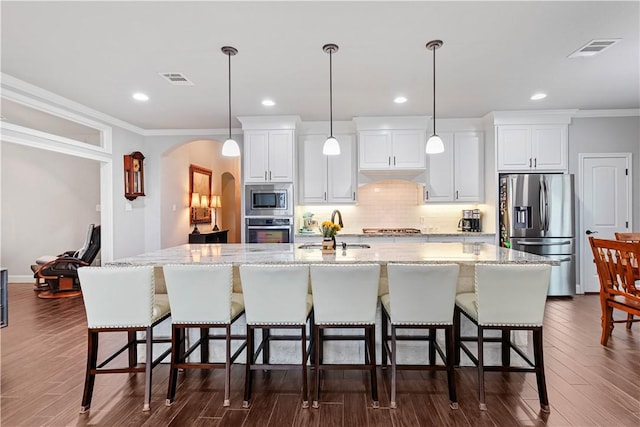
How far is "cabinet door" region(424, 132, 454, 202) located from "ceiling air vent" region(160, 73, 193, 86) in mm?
3577

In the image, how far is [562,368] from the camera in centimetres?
272

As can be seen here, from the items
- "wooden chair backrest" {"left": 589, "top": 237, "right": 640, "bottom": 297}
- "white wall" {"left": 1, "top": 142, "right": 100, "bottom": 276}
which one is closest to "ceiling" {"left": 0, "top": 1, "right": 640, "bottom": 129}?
"wooden chair backrest" {"left": 589, "top": 237, "right": 640, "bottom": 297}

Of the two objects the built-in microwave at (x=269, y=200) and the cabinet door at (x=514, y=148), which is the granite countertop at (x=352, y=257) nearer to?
the built-in microwave at (x=269, y=200)

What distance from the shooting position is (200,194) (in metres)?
7.57

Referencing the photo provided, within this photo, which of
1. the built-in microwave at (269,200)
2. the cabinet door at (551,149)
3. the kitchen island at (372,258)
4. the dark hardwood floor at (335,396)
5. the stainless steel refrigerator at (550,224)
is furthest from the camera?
the built-in microwave at (269,200)

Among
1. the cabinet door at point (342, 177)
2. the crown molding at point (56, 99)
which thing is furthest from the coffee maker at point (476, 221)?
the crown molding at point (56, 99)

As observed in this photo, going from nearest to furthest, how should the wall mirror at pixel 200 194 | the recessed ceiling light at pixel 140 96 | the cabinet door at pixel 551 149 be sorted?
the recessed ceiling light at pixel 140 96 < the cabinet door at pixel 551 149 < the wall mirror at pixel 200 194

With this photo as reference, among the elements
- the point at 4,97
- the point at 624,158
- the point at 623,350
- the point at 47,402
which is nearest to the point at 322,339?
the point at 47,402

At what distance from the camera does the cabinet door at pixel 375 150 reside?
5211mm

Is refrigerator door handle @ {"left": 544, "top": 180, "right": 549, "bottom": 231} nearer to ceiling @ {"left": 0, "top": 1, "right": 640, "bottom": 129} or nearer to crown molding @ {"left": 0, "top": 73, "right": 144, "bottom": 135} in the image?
ceiling @ {"left": 0, "top": 1, "right": 640, "bottom": 129}

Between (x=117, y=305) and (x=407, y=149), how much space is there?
4.26 metres

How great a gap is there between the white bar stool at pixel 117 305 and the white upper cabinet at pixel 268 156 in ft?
10.2

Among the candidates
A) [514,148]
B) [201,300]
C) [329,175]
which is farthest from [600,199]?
[201,300]

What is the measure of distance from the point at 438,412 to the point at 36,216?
7269mm
